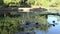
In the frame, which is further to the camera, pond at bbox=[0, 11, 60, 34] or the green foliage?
the green foliage

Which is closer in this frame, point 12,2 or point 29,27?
point 29,27

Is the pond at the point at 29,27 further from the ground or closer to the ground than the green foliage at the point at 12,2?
closer to the ground

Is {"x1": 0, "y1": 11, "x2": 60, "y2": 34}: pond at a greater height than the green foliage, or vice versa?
the green foliage

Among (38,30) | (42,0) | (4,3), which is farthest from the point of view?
(42,0)

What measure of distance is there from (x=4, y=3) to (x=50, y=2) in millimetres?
10422

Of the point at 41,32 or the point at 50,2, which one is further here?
the point at 50,2

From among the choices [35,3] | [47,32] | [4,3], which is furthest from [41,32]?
[35,3]

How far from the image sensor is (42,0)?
42.2 metres

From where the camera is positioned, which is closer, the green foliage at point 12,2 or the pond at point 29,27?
the pond at point 29,27

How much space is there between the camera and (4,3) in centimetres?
3841

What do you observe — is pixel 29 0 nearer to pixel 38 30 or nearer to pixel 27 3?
pixel 27 3

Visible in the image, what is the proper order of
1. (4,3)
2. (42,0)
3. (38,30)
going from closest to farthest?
1. (38,30)
2. (4,3)
3. (42,0)

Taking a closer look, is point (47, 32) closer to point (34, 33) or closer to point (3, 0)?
point (34, 33)

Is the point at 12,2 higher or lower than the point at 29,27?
higher
